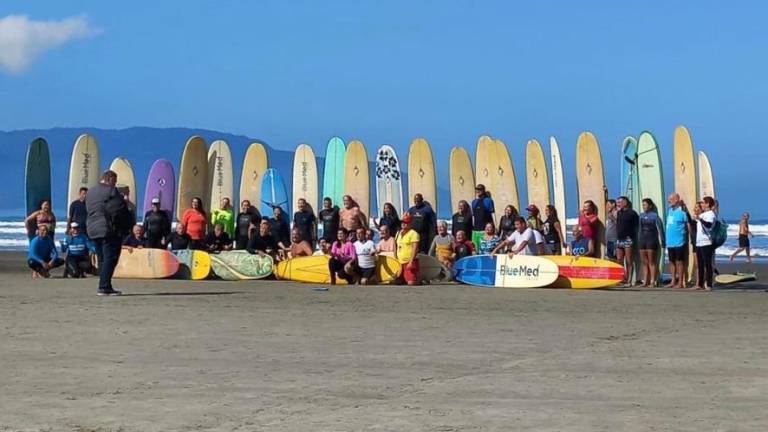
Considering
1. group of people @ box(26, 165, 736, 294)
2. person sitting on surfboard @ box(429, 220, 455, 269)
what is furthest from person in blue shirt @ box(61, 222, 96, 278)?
person sitting on surfboard @ box(429, 220, 455, 269)

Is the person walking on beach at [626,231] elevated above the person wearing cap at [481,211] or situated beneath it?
situated beneath

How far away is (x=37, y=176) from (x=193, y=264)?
3.93 metres

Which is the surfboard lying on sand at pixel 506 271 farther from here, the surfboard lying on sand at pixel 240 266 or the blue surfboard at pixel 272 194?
the blue surfboard at pixel 272 194

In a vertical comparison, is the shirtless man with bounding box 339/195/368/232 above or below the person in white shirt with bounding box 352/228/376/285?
above

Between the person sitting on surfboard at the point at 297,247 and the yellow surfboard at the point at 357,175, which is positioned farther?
the yellow surfboard at the point at 357,175

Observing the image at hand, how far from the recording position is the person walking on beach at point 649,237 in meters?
15.1

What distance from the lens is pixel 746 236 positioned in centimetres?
2431

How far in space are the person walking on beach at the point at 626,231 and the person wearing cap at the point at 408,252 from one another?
2.53m

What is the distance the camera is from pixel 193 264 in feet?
53.0

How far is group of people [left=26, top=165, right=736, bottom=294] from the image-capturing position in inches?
593

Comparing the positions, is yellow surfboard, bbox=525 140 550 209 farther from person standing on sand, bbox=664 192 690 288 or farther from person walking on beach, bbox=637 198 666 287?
person standing on sand, bbox=664 192 690 288

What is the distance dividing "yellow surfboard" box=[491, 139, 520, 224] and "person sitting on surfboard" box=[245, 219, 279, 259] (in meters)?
3.96

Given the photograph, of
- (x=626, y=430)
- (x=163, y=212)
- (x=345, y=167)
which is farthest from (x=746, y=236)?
(x=626, y=430)

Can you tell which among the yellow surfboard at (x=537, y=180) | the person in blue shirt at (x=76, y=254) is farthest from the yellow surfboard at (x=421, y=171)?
the person in blue shirt at (x=76, y=254)
